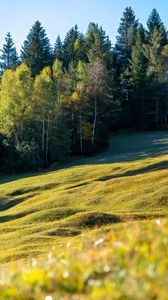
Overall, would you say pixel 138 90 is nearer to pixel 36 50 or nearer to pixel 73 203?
pixel 36 50

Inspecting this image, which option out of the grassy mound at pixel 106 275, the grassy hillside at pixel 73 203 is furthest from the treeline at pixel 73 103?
the grassy mound at pixel 106 275

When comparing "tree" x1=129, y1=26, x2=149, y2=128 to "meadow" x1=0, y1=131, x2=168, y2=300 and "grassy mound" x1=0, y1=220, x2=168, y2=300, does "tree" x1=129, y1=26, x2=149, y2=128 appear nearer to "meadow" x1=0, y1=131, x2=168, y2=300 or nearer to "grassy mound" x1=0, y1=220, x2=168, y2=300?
"meadow" x1=0, y1=131, x2=168, y2=300

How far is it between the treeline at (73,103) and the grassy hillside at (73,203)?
9.22 meters

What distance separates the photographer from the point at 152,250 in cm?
632

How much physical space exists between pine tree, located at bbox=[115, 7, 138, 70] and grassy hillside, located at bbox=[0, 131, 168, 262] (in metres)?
61.8

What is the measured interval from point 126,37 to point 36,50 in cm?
2824

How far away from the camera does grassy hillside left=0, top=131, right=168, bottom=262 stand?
98.2ft

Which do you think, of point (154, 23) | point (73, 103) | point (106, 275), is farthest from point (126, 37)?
point (106, 275)

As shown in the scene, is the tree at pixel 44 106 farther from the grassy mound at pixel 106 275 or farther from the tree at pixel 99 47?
the grassy mound at pixel 106 275

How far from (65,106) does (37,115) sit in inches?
232

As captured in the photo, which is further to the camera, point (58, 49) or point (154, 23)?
point (154, 23)

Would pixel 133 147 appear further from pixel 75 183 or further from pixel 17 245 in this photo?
pixel 17 245

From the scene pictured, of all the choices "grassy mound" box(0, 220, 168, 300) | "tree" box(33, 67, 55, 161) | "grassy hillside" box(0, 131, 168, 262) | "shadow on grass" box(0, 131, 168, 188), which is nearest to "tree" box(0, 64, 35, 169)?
"tree" box(33, 67, 55, 161)

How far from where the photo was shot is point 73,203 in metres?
41.5
